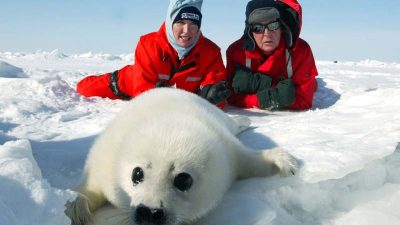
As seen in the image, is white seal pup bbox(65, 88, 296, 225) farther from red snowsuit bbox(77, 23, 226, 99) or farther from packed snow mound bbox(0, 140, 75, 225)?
red snowsuit bbox(77, 23, 226, 99)

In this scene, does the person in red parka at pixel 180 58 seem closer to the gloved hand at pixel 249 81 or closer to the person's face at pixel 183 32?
the person's face at pixel 183 32

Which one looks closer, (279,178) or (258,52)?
(279,178)

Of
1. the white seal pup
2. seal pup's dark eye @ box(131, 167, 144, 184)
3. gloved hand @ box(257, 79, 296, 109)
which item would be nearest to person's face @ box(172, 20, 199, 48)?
gloved hand @ box(257, 79, 296, 109)

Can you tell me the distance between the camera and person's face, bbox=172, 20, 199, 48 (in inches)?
155

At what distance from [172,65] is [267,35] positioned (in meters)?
0.92

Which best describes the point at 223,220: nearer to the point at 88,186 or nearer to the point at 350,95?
the point at 88,186

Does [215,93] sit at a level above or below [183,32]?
below

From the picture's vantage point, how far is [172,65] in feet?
13.4

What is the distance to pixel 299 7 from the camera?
4152mm

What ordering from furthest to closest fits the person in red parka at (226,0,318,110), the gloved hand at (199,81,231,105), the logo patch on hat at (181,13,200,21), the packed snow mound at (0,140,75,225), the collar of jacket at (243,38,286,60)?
the collar of jacket at (243,38,286,60) < the person in red parka at (226,0,318,110) < the logo patch on hat at (181,13,200,21) < the gloved hand at (199,81,231,105) < the packed snow mound at (0,140,75,225)

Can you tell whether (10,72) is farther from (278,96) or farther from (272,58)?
(278,96)

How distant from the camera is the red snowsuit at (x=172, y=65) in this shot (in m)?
3.97

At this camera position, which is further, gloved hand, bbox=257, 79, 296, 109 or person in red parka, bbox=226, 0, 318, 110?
person in red parka, bbox=226, 0, 318, 110

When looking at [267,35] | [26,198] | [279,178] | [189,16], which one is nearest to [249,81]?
[267,35]
